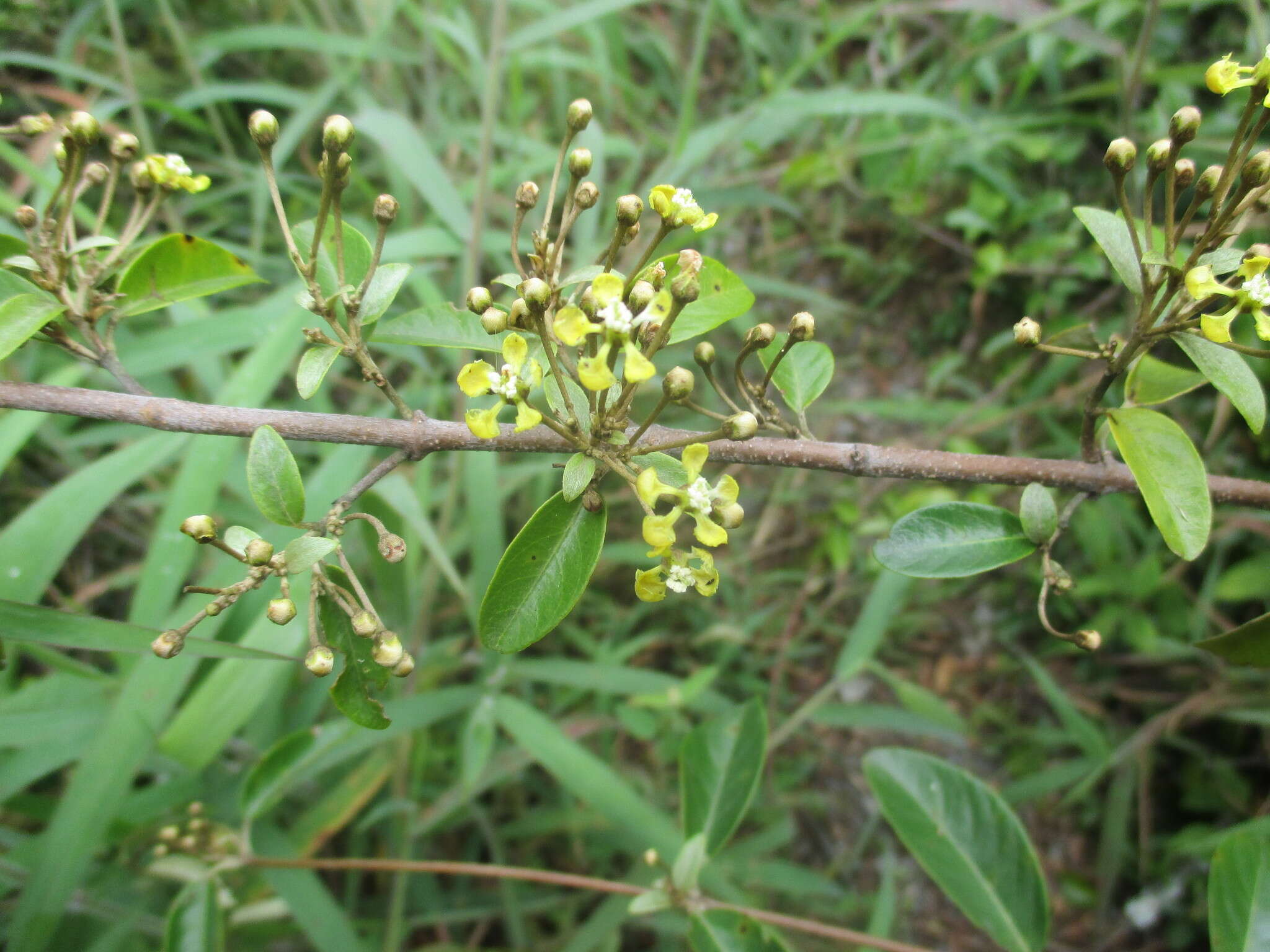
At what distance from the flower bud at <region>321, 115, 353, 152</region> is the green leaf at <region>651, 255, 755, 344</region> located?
1.63 feet

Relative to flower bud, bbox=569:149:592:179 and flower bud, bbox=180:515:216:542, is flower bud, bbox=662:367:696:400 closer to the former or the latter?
flower bud, bbox=569:149:592:179

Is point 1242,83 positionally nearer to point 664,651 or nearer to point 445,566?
point 445,566

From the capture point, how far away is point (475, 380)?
981mm

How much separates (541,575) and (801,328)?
1.77 feet

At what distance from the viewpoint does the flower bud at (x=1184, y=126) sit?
99 centimetres

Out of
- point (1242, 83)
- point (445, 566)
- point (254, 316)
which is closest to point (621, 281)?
point (1242, 83)

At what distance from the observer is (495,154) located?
150 inches

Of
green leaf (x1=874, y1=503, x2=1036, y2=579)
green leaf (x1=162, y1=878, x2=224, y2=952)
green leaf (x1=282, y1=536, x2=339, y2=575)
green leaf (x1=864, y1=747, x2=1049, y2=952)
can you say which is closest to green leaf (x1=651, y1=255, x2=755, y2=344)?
green leaf (x1=874, y1=503, x2=1036, y2=579)

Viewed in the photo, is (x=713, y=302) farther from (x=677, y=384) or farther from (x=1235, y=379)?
(x=1235, y=379)

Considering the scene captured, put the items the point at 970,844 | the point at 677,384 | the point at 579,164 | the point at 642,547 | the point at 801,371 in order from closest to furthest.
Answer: the point at 677,384 < the point at 579,164 < the point at 801,371 < the point at 970,844 < the point at 642,547

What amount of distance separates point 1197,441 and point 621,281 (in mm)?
2762

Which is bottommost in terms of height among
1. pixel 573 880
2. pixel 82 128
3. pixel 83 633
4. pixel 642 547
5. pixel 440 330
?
pixel 642 547

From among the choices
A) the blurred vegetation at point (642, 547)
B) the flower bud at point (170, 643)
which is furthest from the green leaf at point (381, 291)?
the blurred vegetation at point (642, 547)

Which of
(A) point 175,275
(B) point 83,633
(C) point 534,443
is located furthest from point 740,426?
A: (B) point 83,633
